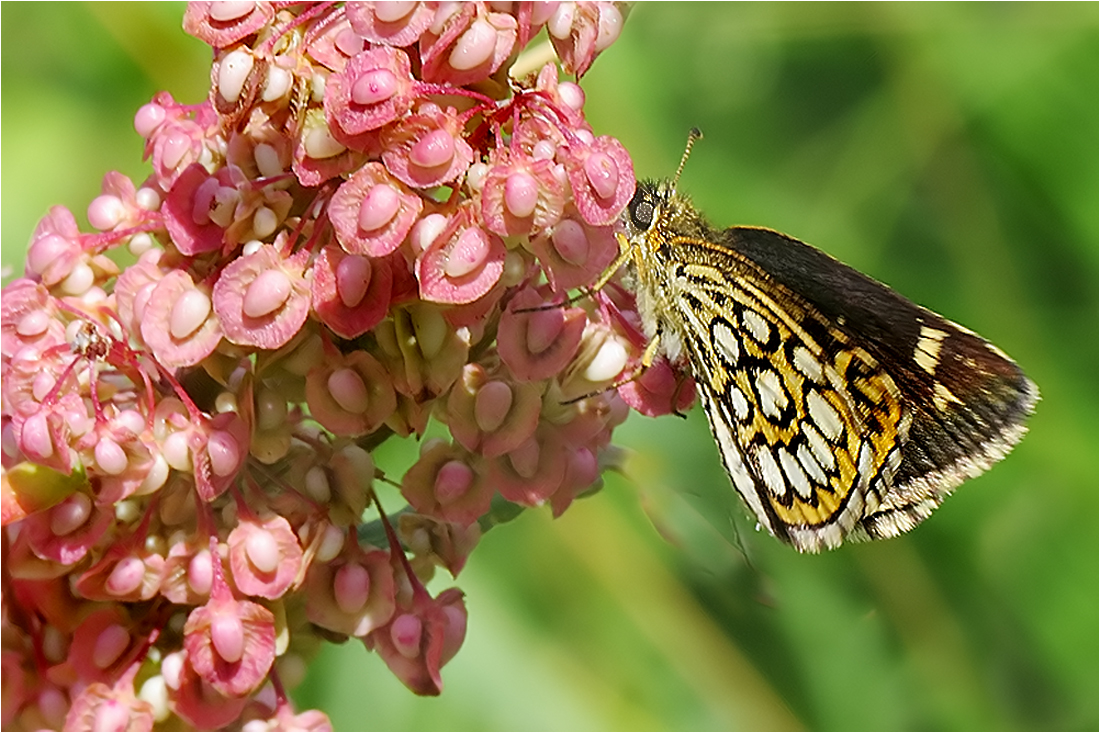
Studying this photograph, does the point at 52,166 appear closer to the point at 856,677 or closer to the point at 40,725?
the point at 40,725

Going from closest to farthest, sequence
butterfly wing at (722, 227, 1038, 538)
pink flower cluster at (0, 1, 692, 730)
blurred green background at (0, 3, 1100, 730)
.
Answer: pink flower cluster at (0, 1, 692, 730), butterfly wing at (722, 227, 1038, 538), blurred green background at (0, 3, 1100, 730)

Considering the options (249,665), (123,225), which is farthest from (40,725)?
(123,225)

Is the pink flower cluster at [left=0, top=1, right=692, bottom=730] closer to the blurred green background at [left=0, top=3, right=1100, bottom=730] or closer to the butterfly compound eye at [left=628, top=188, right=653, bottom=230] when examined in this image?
the butterfly compound eye at [left=628, top=188, right=653, bottom=230]

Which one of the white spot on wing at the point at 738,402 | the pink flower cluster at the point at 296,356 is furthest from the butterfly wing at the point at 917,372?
the pink flower cluster at the point at 296,356

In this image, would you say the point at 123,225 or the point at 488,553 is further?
the point at 488,553

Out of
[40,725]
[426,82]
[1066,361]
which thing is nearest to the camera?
[426,82]

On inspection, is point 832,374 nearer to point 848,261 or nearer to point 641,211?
point 641,211

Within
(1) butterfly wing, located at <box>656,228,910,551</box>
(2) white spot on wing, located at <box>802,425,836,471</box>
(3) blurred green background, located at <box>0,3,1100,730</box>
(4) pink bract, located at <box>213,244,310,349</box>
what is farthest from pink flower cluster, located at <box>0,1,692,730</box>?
(3) blurred green background, located at <box>0,3,1100,730</box>

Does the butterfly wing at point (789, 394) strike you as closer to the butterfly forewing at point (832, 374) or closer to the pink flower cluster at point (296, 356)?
the butterfly forewing at point (832, 374)
